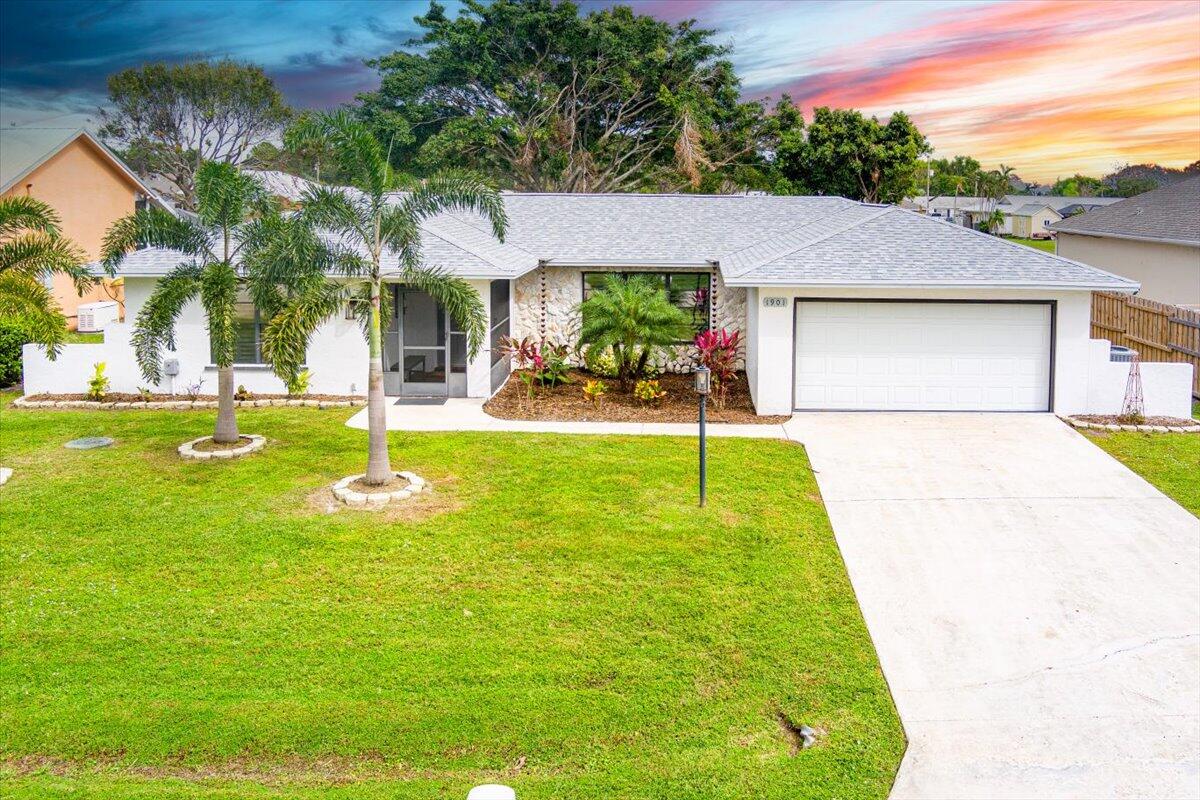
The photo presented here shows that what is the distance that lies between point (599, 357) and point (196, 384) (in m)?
7.46

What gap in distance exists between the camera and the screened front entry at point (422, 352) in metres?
18.8

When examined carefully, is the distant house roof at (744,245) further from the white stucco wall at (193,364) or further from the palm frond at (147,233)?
the palm frond at (147,233)

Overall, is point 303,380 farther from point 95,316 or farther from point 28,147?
point 28,147

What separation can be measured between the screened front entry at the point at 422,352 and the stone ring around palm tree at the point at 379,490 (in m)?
5.39

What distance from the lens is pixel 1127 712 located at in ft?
27.0

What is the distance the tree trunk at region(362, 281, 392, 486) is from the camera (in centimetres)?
1298

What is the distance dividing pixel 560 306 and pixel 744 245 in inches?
154

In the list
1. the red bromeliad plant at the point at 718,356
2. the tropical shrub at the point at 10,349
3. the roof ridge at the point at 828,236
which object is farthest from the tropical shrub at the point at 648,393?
the tropical shrub at the point at 10,349

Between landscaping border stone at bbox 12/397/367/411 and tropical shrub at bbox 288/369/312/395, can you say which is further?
tropical shrub at bbox 288/369/312/395

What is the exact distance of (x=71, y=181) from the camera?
99.1 ft

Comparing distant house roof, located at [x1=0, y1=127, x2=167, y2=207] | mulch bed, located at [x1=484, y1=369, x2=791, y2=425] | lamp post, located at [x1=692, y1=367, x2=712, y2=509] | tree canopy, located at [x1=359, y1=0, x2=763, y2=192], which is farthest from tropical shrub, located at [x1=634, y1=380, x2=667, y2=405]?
tree canopy, located at [x1=359, y1=0, x2=763, y2=192]

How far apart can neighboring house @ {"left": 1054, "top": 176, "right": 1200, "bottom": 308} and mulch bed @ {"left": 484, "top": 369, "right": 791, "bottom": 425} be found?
475 inches

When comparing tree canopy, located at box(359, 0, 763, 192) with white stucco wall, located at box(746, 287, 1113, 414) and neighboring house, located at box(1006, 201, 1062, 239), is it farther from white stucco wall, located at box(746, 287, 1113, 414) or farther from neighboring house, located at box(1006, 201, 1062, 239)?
neighboring house, located at box(1006, 201, 1062, 239)

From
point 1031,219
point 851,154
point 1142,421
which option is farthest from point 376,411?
point 1031,219
